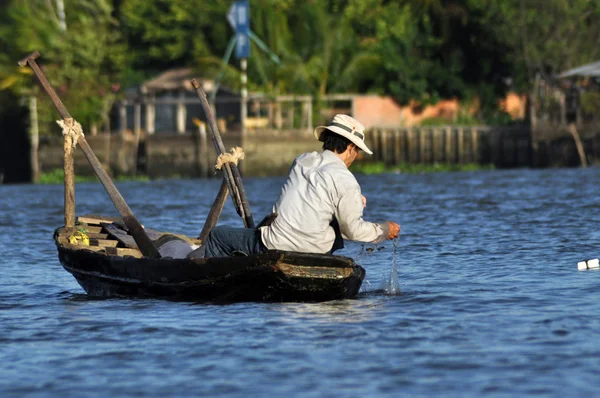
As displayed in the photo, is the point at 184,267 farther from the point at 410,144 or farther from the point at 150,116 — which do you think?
the point at 150,116

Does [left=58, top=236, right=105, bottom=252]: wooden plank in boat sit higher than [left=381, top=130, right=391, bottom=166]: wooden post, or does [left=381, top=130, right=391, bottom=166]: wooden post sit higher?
[left=381, top=130, right=391, bottom=166]: wooden post

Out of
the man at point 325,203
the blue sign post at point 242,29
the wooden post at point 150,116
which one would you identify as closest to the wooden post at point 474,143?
the blue sign post at point 242,29

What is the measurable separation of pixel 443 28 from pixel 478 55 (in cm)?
169

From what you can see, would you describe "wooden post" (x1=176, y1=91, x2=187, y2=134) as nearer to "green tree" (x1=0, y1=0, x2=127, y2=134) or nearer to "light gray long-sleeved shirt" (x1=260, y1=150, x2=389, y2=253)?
"green tree" (x1=0, y1=0, x2=127, y2=134)

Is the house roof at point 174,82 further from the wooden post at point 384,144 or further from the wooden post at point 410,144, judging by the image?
the wooden post at point 410,144

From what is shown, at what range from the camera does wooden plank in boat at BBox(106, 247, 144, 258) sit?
13.1 m

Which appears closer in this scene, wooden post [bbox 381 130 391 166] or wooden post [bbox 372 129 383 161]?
A: wooden post [bbox 381 130 391 166]

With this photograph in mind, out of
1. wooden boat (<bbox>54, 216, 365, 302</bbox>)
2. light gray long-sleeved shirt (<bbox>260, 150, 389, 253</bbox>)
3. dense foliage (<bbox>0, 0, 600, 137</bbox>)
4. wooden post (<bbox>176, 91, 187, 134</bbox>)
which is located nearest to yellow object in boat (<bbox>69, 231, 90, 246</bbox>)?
wooden boat (<bbox>54, 216, 365, 302</bbox>)

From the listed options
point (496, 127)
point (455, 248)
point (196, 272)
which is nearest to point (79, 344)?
point (196, 272)

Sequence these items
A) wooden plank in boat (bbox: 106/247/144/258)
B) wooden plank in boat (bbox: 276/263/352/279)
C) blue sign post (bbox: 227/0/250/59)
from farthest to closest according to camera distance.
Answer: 1. blue sign post (bbox: 227/0/250/59)
2. wooden plank in boat (bbox: 106/247/144/258)
3. wooden plank in boat (bbox: 276/263/352/279)

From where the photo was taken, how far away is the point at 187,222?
2359 centimetres

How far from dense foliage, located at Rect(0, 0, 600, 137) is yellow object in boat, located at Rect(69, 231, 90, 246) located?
103 feet

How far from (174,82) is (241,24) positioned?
4170 millimetres

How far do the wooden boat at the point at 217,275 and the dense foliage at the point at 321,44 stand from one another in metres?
32.3
